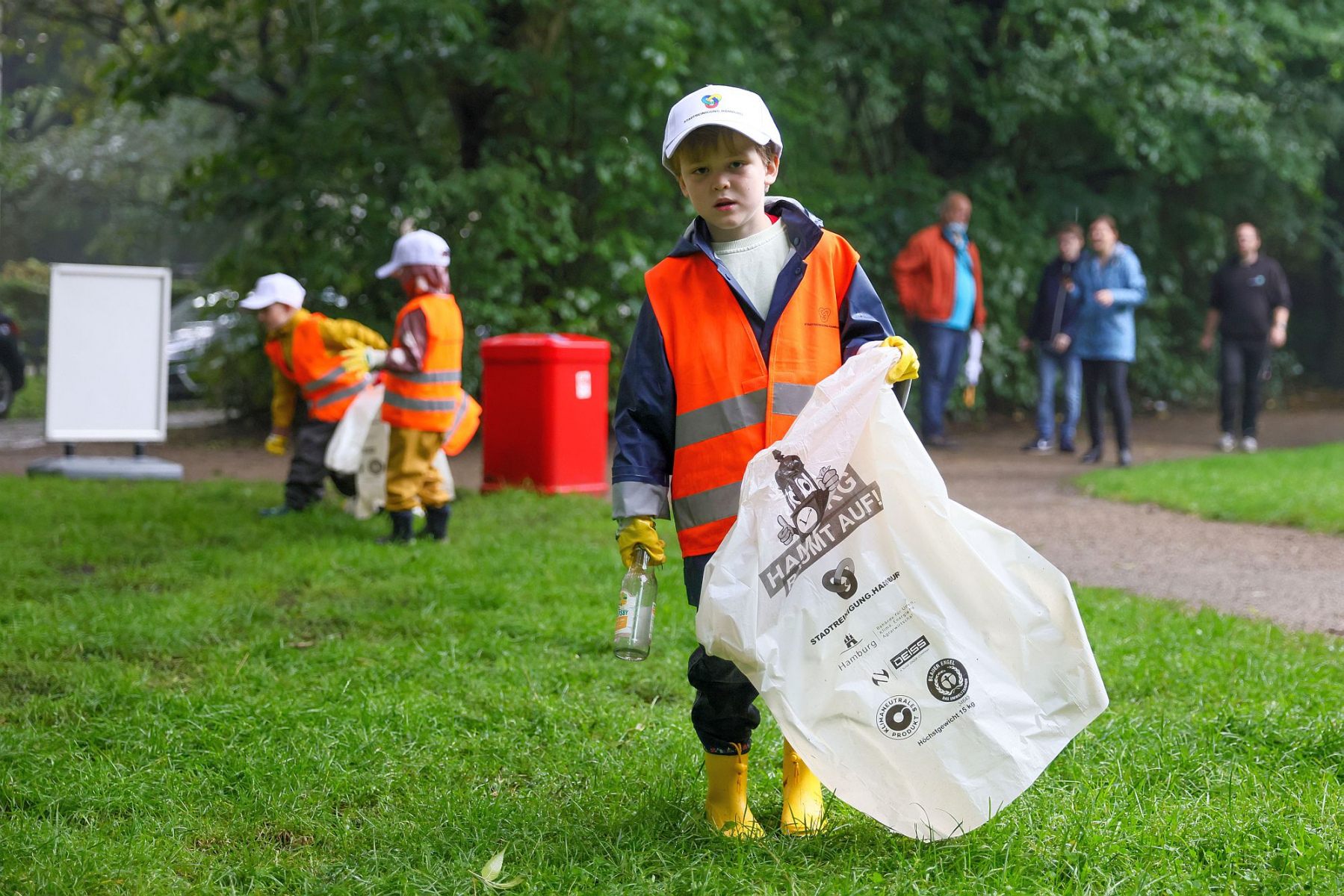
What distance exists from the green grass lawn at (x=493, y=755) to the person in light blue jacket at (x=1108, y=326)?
5468 mm

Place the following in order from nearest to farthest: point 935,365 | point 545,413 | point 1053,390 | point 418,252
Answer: point 418,252, point 545,413, point 935,365, point 1053,390

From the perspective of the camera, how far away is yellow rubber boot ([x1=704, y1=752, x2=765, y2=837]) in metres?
2.96

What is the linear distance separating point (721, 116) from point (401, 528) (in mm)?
4359

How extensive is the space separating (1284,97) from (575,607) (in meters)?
12.3

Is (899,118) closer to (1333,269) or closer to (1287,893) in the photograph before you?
(1333,269)

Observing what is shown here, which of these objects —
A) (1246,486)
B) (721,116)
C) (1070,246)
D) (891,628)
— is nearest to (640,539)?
(891,628)

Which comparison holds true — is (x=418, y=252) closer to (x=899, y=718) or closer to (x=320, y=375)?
(x=320, y=375)

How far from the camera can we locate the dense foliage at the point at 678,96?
11039 mm

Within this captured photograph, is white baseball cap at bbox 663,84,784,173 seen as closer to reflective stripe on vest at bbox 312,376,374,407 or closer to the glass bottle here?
the glass bottle

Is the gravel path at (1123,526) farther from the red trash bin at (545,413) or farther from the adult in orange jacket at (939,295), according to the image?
the red trash bin at (545,413)

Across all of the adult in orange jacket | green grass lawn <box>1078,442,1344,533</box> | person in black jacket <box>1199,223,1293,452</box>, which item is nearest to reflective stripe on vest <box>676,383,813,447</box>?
green grass lawn <box>1078,442,1344,533</box>

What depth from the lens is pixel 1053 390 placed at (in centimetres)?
1196

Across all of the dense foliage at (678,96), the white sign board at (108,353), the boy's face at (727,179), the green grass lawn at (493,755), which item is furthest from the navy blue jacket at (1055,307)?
the boy's face at (727,179)

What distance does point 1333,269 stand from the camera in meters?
17.2
